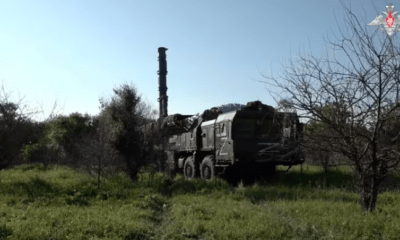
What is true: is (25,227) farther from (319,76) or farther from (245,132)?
(245,132)

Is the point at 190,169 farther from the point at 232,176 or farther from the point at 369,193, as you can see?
the point at 369,193

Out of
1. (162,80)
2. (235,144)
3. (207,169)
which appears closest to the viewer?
(235,144)

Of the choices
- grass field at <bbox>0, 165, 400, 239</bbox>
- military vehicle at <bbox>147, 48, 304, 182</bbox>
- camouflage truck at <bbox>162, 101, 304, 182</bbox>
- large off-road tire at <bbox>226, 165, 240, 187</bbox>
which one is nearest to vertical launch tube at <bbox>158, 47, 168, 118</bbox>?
military vehicle at <bbox>147, 48, 304, 182</bbox>

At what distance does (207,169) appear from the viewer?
48.6 ft

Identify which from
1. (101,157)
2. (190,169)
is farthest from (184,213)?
(190,169)

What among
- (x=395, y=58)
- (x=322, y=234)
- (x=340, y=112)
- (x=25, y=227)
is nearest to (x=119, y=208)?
(x=25, y=227)

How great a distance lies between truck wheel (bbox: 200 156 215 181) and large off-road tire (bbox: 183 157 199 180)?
2.70ft

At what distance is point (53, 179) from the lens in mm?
14359

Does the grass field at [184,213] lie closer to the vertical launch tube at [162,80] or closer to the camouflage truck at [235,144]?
the camouflage truck at [235,144]

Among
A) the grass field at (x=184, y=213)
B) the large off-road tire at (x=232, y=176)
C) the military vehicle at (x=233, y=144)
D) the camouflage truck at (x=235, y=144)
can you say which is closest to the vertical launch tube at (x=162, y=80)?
the military vehicle at (x=233, y=144)

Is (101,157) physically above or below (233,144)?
below

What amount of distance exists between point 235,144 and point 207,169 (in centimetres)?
232

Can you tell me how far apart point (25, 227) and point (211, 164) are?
7.99m

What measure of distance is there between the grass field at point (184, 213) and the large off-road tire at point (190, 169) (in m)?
2.79
